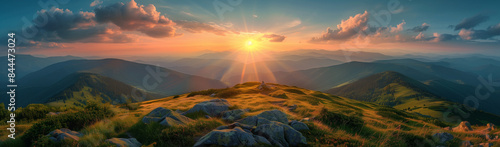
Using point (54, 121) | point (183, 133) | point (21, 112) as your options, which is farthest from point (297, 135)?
point (21, 112)

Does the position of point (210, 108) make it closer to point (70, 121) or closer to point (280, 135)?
point (70, 121)

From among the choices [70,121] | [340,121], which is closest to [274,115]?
[340,121]

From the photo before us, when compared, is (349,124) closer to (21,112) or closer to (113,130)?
(113,130)

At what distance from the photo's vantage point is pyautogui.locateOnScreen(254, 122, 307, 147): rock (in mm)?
9461

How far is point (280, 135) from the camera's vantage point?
31.9 feet

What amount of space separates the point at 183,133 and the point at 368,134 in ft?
42.2

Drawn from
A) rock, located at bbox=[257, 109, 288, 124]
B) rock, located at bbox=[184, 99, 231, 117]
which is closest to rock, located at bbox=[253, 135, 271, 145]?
rock, located at bbox=[257, 109, 288, 124]

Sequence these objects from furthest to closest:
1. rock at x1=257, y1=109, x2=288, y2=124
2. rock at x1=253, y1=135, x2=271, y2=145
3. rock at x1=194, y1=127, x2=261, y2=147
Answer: rock at x1=257, y1=109, x2=288, y2=124 < rock at x1=253, y1=135, x2=271, y2=145 < rock at x1=194, y1=127, x2=261, y2=147

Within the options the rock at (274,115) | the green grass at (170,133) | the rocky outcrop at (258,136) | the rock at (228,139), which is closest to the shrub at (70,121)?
the green grass at (170,133)

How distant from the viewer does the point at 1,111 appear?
17.9 metres

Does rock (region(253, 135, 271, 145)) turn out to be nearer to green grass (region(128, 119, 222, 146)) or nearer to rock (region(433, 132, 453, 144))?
green grass (region(128, 119, 222, 146))

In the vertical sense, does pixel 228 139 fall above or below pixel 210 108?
above

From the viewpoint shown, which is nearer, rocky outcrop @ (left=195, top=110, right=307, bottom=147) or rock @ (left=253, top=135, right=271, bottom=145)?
rocky outcrop @ (left=195, top=110, right=307, bottom=147)

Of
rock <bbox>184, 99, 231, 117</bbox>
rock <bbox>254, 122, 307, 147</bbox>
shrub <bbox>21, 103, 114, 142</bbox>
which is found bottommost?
rock <bbox>184, 99, 231, 117</bbox>
